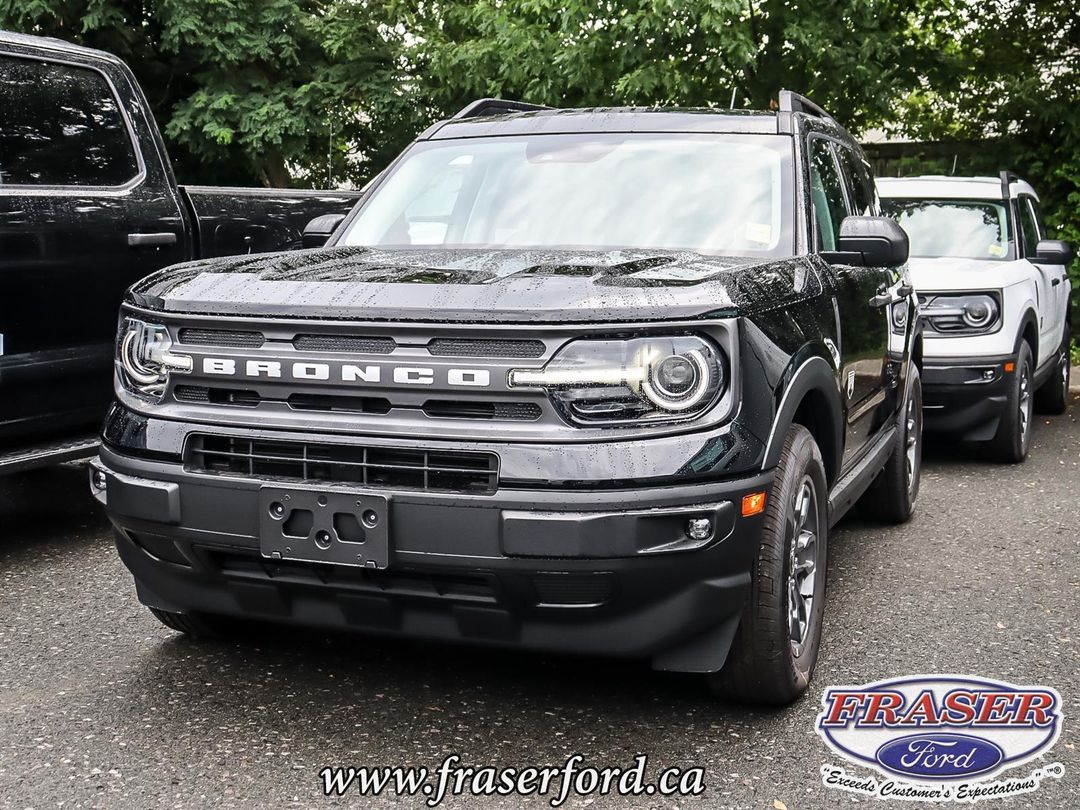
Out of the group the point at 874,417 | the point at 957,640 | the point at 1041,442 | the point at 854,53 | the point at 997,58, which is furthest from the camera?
the point at 997,58

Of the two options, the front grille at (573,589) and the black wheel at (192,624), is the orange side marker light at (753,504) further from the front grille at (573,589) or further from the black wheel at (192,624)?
the black wheel at (192,624)

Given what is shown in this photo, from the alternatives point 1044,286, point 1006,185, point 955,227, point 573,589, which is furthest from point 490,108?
point 1044,286

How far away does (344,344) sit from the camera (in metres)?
3.21

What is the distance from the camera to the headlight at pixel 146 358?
11.2ft

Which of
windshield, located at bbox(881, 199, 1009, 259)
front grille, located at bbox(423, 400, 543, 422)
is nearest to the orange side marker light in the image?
front grille, located at bbox(423, 400, 543, 422)

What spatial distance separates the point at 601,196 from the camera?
435 cm

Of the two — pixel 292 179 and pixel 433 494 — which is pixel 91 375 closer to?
pixel 433 494

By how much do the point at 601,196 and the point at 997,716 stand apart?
81.9 inches

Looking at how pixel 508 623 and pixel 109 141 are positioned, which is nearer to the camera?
pixel 508 623

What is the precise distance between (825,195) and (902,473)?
1751 mm

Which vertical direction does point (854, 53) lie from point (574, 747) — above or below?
above

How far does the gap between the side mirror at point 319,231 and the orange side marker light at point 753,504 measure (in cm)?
216

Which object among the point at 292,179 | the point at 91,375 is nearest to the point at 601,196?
the point at 91,375

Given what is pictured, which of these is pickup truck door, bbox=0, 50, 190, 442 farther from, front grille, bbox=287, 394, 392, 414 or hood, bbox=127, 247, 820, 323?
Answer: front grille, bbox=287, 394, 392, 414
